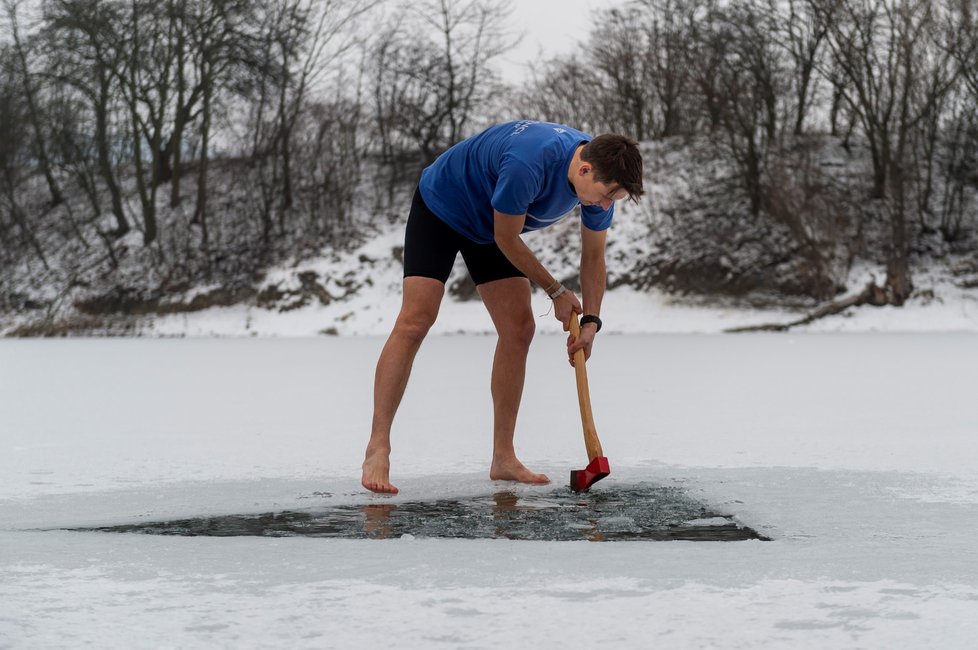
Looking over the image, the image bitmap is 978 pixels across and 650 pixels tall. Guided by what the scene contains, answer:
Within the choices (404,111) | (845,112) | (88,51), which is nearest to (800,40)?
(845,112)

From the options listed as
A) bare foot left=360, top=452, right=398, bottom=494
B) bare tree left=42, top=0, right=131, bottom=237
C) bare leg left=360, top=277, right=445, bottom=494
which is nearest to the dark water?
bare foot left=360, top=452, right=398, bottom=494

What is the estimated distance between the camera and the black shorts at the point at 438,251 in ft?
12.1

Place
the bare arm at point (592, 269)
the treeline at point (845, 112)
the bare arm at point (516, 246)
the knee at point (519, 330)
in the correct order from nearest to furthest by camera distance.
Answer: the bare arm at point (516, 246) < the bare arm at point (592, 269) < the knee at point (519, 330) < the treeline at point (845, 112)

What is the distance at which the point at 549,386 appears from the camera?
749cm

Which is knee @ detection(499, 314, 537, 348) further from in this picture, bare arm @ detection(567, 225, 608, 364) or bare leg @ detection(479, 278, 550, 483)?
bare arm @ detection(567, 225, 608, 364)

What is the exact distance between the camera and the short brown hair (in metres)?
3.22

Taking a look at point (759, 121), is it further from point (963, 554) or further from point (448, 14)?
point (963, 554)

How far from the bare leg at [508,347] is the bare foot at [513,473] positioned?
0.10ft

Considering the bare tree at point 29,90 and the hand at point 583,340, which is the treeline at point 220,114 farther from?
the hand at point 583,340

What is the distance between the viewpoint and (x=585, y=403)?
140 inches

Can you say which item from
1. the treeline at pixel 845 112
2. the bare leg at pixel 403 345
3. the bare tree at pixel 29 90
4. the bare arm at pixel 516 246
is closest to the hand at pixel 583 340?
the bare arm at pixel 516 246

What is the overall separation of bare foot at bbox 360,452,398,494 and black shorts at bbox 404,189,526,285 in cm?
65

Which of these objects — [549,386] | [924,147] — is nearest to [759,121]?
[924,147]

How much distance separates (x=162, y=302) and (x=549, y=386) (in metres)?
14.5
